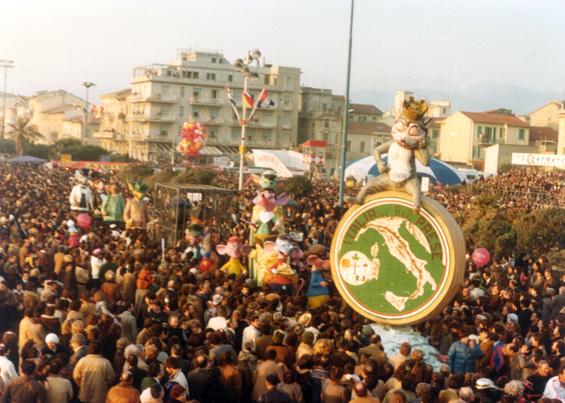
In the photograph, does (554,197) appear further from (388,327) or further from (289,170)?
(388,327)

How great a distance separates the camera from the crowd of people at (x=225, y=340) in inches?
306

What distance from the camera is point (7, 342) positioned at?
8.70 m

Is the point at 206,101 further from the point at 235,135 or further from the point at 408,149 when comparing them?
the point at 408,149

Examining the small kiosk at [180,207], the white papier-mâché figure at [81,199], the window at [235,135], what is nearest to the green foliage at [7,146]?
the window at [235,135]

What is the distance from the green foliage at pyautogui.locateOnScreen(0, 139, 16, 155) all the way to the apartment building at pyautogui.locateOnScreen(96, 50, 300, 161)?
17.1 ft

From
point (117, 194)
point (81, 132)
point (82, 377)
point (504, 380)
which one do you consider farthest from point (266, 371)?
point (81, 132)

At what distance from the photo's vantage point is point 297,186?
88.0ft

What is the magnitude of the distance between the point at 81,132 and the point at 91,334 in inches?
1775

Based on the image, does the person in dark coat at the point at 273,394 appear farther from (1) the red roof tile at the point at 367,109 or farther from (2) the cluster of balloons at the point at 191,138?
(1) the red roof tile at the point at 367,109

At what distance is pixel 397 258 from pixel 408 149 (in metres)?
1.29

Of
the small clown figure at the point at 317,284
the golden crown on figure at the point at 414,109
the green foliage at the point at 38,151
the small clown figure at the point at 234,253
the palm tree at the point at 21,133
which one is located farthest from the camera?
the green foliage at the point at 38,151

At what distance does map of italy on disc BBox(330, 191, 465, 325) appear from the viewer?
33.9 ft

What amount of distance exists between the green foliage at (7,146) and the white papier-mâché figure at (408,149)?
36073 mm

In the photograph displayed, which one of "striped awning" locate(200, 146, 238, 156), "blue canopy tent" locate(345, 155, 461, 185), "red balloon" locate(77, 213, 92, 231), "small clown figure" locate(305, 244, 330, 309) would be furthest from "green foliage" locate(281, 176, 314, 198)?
"small clown figure" locate(305, 244, 330, 309)
